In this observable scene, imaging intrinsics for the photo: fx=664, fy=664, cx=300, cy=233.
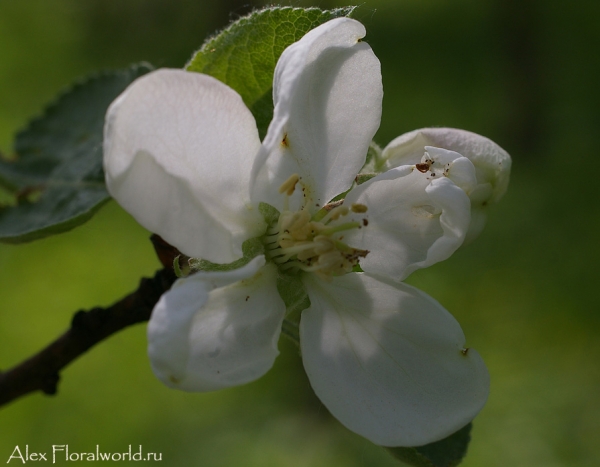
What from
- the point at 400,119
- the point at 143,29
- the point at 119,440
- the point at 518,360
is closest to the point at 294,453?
the point at 119,440

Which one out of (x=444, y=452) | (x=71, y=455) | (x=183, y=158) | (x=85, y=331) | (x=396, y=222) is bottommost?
(x=71, y=455)

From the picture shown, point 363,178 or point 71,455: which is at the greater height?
point 363,178

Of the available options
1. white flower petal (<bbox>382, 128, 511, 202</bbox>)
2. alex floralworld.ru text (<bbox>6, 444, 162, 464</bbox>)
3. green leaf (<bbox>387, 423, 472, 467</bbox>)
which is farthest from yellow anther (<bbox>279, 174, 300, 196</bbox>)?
alex floralworld.ru text (<bbox>6, 444, 162, 464</bbox>)

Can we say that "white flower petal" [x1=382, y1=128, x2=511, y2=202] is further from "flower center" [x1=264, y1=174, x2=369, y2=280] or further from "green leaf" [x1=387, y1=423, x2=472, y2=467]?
"green leaf" [x1=387, y1=423, x2=472, y2=467]

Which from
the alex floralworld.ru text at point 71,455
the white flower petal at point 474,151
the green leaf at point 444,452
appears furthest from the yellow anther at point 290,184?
the alex floralworld.ru text at point 71,455

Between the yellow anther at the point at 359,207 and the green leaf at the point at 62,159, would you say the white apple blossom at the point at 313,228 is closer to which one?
the yellow anther at the point at 359,207

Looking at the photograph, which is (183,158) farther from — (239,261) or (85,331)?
(85,331)

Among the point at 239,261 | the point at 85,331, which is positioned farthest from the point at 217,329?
the point at 85,331
